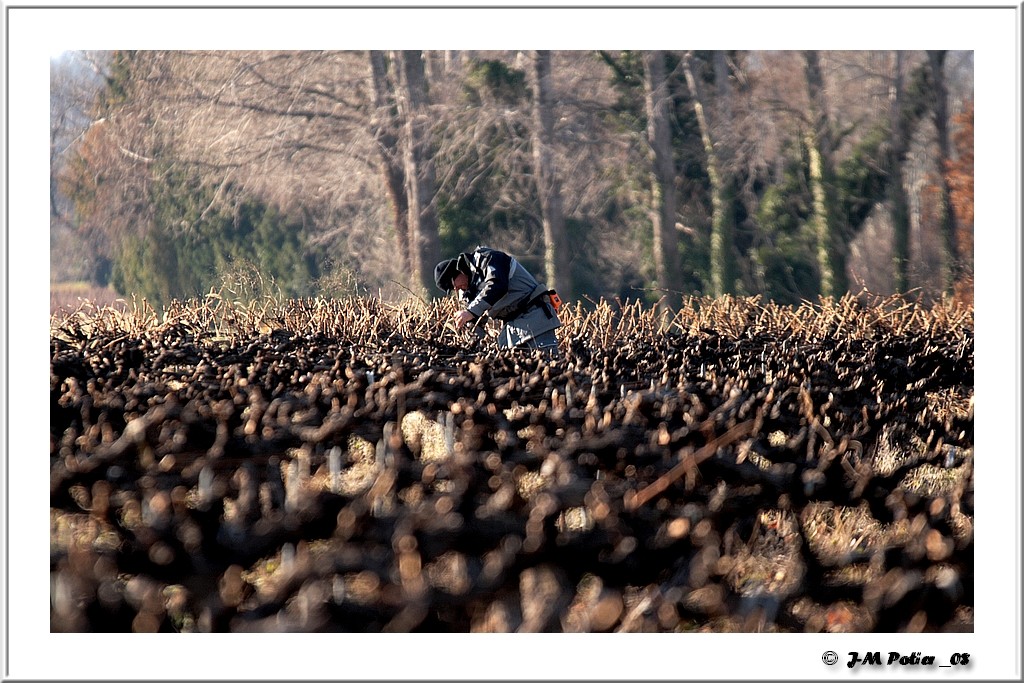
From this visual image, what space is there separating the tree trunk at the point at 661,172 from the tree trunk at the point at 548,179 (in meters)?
1.75

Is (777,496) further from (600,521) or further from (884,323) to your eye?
(884,323)

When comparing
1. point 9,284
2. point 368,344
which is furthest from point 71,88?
point 9,284

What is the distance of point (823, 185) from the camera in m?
19.6

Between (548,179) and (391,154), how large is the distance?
2697 mm

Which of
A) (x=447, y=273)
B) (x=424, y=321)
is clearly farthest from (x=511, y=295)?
(x=424, y=321)

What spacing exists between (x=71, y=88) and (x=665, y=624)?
16.6 m

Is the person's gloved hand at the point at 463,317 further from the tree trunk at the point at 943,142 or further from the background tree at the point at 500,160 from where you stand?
the tree trunk at the point at 943,142

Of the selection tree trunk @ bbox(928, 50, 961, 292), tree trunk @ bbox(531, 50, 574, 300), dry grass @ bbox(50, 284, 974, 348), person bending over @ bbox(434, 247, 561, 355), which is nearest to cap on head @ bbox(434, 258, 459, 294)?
person bending over @ bbox(434, 247, 561, 355)

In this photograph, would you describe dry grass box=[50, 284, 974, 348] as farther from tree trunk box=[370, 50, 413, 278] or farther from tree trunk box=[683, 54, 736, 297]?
tree trunk box=[683, 54, 736, 297]

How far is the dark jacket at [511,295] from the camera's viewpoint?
7223mm

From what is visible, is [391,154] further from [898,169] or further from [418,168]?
[898,169]

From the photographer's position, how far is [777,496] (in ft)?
14.3

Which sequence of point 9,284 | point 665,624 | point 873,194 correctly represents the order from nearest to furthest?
point 665,624
point 9,284
point 873,194

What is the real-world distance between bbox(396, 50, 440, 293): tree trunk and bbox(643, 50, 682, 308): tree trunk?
4002 mm
